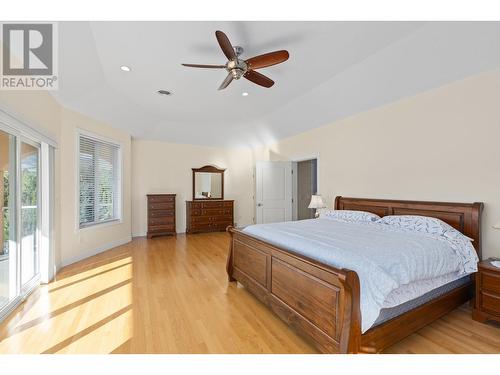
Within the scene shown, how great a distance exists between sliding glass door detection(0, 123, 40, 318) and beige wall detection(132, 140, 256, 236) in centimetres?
301

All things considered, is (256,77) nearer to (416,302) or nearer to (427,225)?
(427,225)

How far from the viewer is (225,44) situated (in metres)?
2.09

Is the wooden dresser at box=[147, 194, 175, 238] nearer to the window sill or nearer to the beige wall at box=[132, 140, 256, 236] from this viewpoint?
the beige wall at box=[132, 140, 256, 236]

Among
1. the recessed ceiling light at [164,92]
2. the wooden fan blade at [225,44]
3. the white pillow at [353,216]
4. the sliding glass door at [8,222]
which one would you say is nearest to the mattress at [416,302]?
the white pillow at [353,216]

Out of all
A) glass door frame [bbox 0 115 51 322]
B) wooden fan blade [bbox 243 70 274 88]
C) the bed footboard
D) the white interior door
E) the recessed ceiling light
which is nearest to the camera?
the bed footboard

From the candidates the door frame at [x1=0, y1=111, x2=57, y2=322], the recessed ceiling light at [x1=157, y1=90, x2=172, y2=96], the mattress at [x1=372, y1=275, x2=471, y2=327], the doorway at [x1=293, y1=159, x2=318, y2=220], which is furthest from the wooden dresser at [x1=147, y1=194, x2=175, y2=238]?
the mattress at [x1=372, y1=275, x2=471, y2=327]

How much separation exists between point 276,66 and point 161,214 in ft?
13.9

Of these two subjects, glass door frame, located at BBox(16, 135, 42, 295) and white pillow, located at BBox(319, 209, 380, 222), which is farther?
white pillow, located at BBox(319, 209, 380, 222)

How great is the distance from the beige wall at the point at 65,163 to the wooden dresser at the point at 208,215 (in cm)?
179

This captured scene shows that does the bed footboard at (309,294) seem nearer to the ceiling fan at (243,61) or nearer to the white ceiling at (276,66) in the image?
the ceiling fan at (243,61)

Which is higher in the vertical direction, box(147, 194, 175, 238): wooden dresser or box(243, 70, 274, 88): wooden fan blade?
box(243, 70, 274, 88): wooden fan blade

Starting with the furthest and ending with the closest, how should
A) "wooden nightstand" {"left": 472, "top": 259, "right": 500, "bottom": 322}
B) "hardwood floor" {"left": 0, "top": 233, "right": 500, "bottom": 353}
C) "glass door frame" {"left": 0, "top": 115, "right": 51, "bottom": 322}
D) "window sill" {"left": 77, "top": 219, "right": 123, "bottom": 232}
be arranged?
1. "window sill" {"left": 77, "top": 219, "right": 123, "bottom": 232}
2. "glass door frame" {"left": 0, "top": 115, "right": 51, "bottom": 322}
3. "wooden nightstand" {"left": 472, "top": 259, "right": 500, "bottom": 322}
4. "hardwood floor" {"left": 0, "top": 233, "right": 500, "bottom": 353}

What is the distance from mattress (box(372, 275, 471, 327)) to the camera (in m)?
1.72
